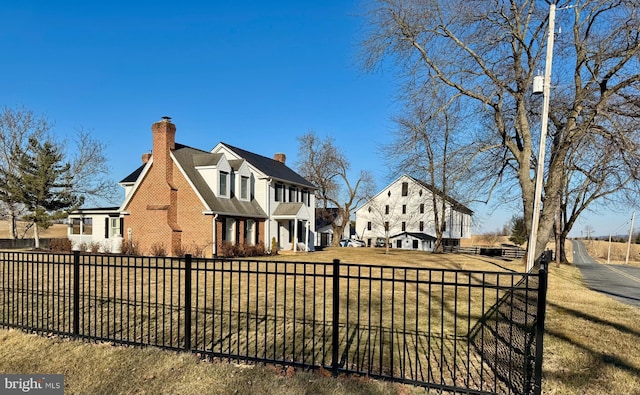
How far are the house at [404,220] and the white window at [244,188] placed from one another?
2770 cm

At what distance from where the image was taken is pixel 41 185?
2794 cm

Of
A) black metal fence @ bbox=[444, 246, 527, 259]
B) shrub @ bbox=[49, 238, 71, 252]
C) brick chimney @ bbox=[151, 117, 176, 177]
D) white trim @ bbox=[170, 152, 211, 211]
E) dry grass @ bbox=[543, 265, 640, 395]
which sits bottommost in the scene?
black metal fence @ bbox=[444, 246, 527, 259]

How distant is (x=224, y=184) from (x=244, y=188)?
2.12 meters

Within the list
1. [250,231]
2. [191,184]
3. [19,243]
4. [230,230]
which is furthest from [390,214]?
[19,243]

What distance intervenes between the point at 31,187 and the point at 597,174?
33.4 m

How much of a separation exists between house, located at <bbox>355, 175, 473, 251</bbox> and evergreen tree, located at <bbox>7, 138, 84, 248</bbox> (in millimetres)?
32963

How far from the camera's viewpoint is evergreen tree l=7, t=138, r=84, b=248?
27953 millimetres

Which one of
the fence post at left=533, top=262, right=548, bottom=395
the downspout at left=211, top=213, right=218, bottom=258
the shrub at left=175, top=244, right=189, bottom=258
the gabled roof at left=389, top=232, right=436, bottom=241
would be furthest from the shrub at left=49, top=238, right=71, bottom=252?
the gabled roof at left=389, top=232, right=436, bottom=241

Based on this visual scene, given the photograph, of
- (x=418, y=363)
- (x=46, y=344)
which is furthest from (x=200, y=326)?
(x=418, y=363)

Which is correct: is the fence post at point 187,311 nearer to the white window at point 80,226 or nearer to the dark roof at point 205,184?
the dark roof at point 205,184

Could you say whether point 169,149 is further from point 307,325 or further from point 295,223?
point 307,325

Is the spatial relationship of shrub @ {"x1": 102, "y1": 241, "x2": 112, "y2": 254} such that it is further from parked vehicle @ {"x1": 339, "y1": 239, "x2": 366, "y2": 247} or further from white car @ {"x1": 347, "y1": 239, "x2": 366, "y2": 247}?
white car @ {"x1": 347, "y1": 239, "x2": 366, "y2": 247}

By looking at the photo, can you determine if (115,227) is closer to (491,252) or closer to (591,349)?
(591,349)

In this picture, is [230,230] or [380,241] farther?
[380,241]
